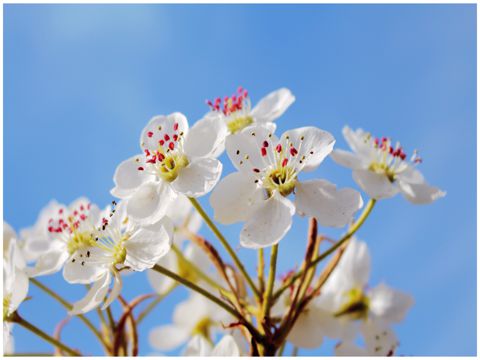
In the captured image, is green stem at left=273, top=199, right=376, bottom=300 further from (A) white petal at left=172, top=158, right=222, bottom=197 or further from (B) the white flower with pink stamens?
(B) the white flower with pink stamens

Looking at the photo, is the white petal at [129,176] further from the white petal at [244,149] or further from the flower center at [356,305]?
the flower center at [356,305]

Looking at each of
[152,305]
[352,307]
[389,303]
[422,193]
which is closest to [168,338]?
[152,305]

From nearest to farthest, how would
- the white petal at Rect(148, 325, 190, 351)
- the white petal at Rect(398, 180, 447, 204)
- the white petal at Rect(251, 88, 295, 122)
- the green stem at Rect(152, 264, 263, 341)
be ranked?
the green stem at Rect(152, 264, 263, 341), the white petal at Rect(398, 180, 447, 204), the white petal at Rect(251, 88, 295, 122), the white petal at Rect(148, 325, 190, 351)

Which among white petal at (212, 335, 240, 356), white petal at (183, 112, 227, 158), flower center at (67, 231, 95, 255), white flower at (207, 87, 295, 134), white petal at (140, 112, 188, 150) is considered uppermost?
white flower at (207, 87, 295, 134)

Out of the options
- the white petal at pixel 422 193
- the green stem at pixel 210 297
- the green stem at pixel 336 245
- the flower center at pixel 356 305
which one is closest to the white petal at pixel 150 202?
the green stem at pixel 210 297

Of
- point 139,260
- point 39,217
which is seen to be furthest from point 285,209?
point 39,217

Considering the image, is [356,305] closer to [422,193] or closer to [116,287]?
[422,193]

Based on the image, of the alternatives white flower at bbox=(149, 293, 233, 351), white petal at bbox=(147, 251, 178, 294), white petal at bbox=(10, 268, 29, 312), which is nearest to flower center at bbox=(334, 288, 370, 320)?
white flower at bbox=(149, 293, 233, 351)
